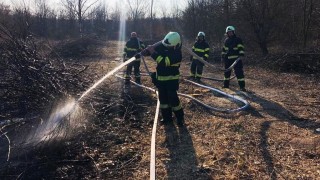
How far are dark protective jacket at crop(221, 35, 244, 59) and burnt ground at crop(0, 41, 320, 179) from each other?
5.30ft

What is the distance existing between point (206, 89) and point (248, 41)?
11349mm

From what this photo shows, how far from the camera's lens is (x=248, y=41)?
804 inches

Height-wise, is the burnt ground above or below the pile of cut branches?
below

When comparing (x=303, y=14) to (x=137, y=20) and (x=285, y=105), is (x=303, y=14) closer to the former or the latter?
(x=285, y=105)

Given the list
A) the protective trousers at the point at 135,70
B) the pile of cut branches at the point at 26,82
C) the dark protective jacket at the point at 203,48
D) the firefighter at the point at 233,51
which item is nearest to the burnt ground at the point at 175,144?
the pile of cut branches at the point at 26,82

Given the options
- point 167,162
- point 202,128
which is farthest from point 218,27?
point 167,162

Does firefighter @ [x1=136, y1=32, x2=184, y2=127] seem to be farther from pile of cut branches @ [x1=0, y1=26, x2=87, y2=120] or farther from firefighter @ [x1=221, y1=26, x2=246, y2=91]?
firefighter @ [x1=221, y1=26, x2=246, y2=91]

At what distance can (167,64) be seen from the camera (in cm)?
623

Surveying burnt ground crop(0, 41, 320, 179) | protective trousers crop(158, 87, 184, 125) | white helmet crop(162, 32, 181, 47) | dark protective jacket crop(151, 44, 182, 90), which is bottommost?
burnt ground crop(0, 41, 320, 179)

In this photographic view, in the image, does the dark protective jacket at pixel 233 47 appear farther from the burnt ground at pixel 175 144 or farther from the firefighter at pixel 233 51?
the burnt ground at pixel 175 144

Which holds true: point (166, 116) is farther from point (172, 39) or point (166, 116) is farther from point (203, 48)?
point (203, 48)

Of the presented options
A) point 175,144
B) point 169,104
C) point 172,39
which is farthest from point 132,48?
point 175,144

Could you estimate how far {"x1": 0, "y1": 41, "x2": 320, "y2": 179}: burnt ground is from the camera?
183 inches

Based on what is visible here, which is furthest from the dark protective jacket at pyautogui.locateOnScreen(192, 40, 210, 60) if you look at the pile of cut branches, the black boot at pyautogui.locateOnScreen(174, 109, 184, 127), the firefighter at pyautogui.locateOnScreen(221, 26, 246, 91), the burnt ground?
the black boot at pyautogui.locateOnScreen(174, 109, 184, 127)
